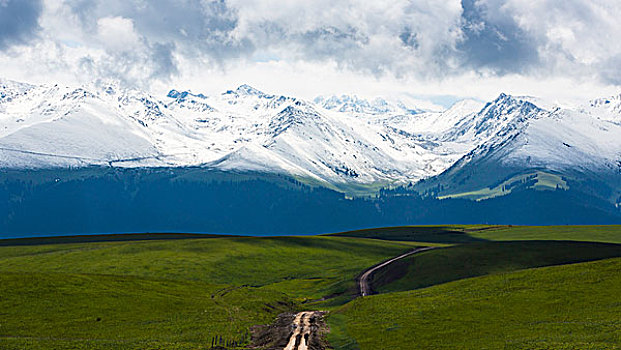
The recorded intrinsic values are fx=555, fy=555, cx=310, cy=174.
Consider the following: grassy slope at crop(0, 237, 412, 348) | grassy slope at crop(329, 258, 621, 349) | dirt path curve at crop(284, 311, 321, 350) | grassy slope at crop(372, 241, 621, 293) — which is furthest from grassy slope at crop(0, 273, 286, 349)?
grassy slope at crop(372, 241, 621, 293)

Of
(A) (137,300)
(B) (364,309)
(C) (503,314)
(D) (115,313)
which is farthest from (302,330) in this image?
(A) (137,300)

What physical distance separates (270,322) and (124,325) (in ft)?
69.8

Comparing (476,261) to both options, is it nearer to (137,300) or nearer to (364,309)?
(364,309)

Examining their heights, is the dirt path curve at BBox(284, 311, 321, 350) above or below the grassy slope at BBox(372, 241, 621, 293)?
below

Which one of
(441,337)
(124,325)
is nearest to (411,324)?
(441,337)

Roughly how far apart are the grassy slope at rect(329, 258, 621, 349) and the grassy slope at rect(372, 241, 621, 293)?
31.0 meters

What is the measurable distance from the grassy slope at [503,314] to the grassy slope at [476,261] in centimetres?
3101

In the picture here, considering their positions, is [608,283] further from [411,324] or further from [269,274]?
[269,274]

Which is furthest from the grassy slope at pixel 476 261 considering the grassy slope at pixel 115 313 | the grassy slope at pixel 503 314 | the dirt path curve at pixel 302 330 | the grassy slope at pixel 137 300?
the dirt path curve at pixel 302 330

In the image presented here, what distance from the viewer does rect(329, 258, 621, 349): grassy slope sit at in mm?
63531

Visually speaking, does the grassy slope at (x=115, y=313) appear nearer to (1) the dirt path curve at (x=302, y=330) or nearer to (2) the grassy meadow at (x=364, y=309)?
(2) the grassy meadow at (x=364, y=309)

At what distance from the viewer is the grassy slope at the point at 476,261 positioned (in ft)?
433

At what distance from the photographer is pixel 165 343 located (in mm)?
66125

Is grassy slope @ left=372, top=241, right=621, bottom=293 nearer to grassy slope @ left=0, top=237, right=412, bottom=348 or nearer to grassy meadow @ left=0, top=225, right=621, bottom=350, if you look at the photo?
grassy meadow @ left=0, top=225, right=621, bottom=350
